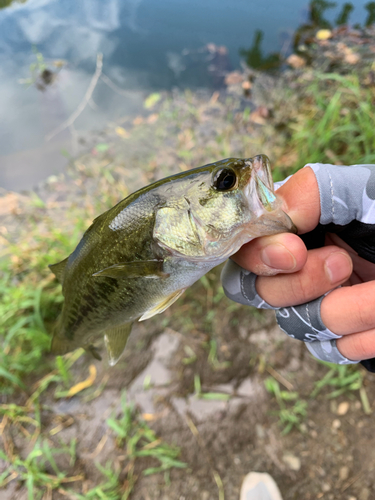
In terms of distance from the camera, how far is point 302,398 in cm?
255

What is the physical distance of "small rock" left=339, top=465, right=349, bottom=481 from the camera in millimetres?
2252

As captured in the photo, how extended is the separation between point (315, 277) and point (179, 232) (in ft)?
2.45

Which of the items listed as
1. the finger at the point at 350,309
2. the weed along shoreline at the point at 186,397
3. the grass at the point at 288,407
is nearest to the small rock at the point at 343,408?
the weed along shoreline at the point at 186,397

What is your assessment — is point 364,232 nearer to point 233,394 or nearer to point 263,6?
point 233,394

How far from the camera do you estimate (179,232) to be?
136cm

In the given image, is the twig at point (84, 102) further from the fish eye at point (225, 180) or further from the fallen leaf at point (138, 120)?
the fish eye at point (225, 180)

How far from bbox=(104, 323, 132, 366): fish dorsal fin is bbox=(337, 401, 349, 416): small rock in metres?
1.92

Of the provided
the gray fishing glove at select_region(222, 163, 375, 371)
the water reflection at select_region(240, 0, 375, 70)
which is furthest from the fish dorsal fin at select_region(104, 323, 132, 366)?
the water reflection at select_region(240, 0, 375, 70)

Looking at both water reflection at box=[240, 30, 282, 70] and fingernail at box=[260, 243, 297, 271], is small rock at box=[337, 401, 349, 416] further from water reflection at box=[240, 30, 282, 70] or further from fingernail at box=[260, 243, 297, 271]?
water reflection at box=[240, 30, 282, 70]

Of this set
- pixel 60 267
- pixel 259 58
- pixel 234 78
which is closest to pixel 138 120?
pixel 234 78

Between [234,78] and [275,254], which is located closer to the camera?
[275,254]

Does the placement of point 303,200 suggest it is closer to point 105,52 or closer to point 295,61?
point 295,61

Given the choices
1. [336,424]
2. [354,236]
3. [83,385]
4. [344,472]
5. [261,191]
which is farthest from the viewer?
[83,385]

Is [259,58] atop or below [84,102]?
below
